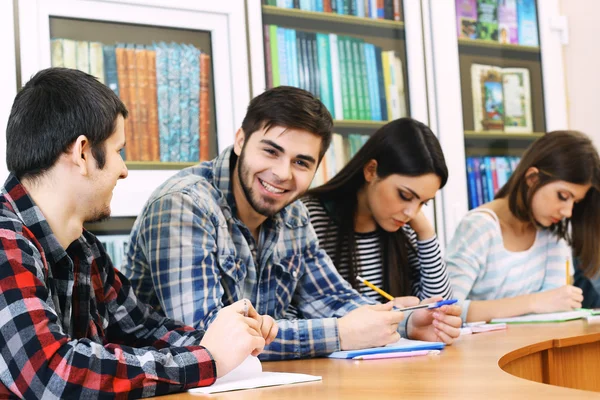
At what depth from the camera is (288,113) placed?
5.93 feet

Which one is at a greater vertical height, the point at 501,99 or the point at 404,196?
the point at 501,99

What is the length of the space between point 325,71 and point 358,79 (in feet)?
0.51

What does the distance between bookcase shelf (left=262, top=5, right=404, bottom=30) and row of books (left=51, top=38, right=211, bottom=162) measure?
0.34 meters

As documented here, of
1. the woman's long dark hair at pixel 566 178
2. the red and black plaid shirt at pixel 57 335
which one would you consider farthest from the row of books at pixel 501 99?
the red and black plaid shirt at pixel 57 335

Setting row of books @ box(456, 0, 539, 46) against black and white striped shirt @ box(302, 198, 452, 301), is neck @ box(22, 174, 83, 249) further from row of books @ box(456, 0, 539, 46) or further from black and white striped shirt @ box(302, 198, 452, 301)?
row of books @ box(456, 0, 539, 46)

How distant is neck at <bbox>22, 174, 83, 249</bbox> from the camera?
121 cm

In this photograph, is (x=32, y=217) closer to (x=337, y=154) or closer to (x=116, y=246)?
(x=116, y=246)

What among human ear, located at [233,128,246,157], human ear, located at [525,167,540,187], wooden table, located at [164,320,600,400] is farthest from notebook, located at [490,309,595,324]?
human ear, located at [233,128,246,157]

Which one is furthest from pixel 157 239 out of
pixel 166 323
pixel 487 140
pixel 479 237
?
pixel 487 140

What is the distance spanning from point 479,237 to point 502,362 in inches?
44.4

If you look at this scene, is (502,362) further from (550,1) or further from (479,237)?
(550,1)

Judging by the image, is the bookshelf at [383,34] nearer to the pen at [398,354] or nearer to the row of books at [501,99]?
the row of books at [501,99]

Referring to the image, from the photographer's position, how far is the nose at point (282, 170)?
1.80 meters

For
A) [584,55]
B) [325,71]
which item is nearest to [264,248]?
[325,71]
